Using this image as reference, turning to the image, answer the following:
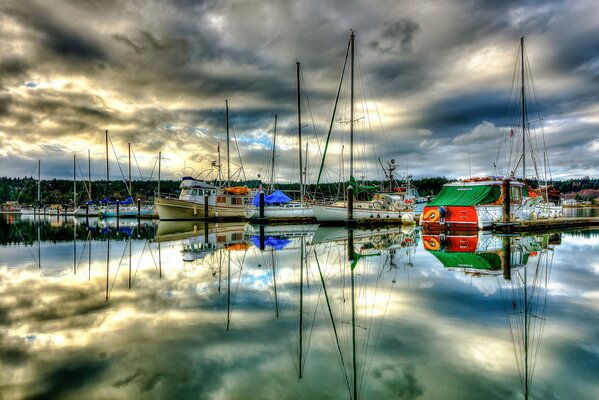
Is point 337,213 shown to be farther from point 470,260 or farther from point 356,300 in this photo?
point 356,300

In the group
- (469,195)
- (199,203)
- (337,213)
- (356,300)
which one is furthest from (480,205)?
(199,203)

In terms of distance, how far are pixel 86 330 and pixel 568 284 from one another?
10.8m

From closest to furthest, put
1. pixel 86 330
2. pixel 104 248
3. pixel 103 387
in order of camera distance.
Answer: pixel 103 387
pixel 86 330
pixel 104 248

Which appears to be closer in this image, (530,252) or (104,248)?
(530,252)

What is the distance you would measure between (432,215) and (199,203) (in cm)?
2714

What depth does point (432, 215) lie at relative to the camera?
2695 cm

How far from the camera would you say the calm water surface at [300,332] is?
4.05 metres

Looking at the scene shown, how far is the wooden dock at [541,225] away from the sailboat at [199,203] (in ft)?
90.3

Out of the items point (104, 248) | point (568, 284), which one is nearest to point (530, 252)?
point (568, 284)

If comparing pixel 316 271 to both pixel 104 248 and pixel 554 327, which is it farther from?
pixel 104 248

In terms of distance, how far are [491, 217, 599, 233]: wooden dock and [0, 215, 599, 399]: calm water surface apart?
14.2 metres

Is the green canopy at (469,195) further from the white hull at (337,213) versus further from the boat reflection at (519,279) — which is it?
the boat reflection at (519,279)

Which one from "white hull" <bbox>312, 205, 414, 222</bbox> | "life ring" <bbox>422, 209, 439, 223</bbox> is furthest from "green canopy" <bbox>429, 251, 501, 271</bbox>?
"white hull" <bbox>312, 205, 414, 222</bbox>

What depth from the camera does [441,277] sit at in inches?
392
